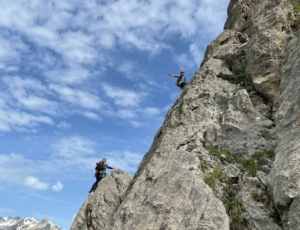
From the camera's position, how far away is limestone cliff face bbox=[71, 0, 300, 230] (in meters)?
13.8

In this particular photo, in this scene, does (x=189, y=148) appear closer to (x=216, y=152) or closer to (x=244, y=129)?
(x=216, y=152)

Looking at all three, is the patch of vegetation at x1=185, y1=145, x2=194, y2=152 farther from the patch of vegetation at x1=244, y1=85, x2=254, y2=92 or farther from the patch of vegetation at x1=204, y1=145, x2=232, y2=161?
the patch of vegetation at x1=244, y1=85, x2=254, y2=92

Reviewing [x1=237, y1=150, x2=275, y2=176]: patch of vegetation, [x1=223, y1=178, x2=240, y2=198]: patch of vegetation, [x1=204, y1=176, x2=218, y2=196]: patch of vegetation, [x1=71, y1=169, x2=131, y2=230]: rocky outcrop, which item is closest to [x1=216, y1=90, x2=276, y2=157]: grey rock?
[x1=237, y1=150, x2=275, y2=176]: patch of vegetation

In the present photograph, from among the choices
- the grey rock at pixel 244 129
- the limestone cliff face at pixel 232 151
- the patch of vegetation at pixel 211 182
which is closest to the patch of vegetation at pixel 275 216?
the limestone cliff face at pixel 232 151

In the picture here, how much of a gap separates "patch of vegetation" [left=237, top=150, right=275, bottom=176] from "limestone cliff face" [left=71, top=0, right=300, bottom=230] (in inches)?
2.0

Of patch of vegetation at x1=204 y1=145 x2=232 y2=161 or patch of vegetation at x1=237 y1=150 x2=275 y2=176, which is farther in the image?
patch of vegetation at x1=204 y1=145 x2=232 y2=161

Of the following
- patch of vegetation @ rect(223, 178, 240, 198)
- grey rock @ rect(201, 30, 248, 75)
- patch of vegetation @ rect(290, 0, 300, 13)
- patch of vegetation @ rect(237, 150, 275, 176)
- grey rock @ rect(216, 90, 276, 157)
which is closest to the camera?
patch of vegetation @ rect(223, 178, 240, 198)

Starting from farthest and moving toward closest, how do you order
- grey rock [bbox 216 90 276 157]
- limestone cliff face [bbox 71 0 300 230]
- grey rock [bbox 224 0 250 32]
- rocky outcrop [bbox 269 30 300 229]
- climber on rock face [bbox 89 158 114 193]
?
climber on rock face [bbox 89 158 114 193]
grey rock [bbox 224 0 250 32]
grey rock [bbox 216 90 276 157]
limestone cliff face [bbox 71 0 300 230]
rocky outcrop [bbox 269 30 300 229]

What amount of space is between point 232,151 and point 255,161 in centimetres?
166

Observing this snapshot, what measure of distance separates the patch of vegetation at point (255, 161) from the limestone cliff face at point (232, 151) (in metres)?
0.05

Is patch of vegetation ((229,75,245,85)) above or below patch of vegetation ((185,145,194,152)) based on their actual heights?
above

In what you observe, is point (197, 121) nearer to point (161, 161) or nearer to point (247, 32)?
point (161, 161)

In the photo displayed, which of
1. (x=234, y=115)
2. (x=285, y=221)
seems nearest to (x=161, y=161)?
(x=234, y=115)

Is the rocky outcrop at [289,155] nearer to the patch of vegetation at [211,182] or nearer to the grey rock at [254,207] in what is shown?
the grey rock at [254,207]
